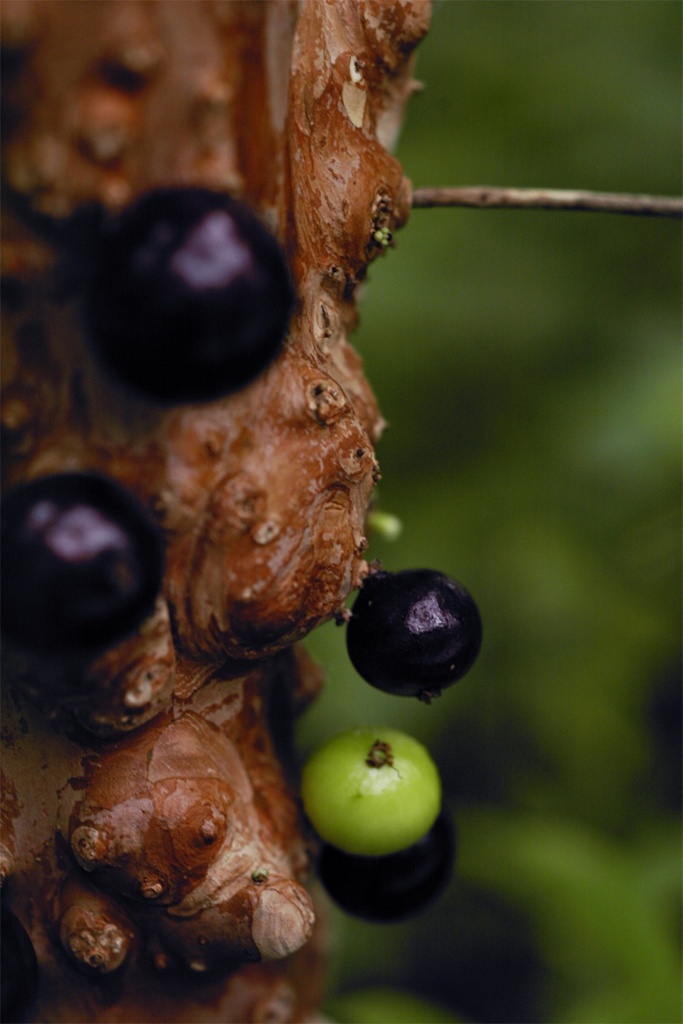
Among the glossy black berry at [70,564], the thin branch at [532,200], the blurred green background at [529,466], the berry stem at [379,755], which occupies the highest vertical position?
the thin branch at [532,200]

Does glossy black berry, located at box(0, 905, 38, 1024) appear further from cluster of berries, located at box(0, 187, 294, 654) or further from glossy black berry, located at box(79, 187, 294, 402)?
glossy black berry, located at box(79, 187, 294, 402)

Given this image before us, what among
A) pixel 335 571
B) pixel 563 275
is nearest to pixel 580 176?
pixel 563 275

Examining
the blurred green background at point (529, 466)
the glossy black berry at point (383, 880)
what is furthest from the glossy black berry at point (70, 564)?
the blurred green background at point (529, 466)

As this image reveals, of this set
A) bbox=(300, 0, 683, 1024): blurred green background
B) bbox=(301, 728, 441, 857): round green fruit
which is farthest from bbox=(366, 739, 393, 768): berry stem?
bbox=(300, 0, 683, 1024): blurred green background

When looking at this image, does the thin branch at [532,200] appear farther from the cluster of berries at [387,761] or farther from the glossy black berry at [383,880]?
the glossy black berry at [383,880]

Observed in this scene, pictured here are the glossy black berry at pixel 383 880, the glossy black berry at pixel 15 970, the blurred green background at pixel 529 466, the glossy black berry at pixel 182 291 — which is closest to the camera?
the glossy black berry at pixel 182 291

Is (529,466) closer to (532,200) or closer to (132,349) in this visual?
(532,200)

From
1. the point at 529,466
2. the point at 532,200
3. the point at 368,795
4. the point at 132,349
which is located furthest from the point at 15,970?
the point at 529,466
